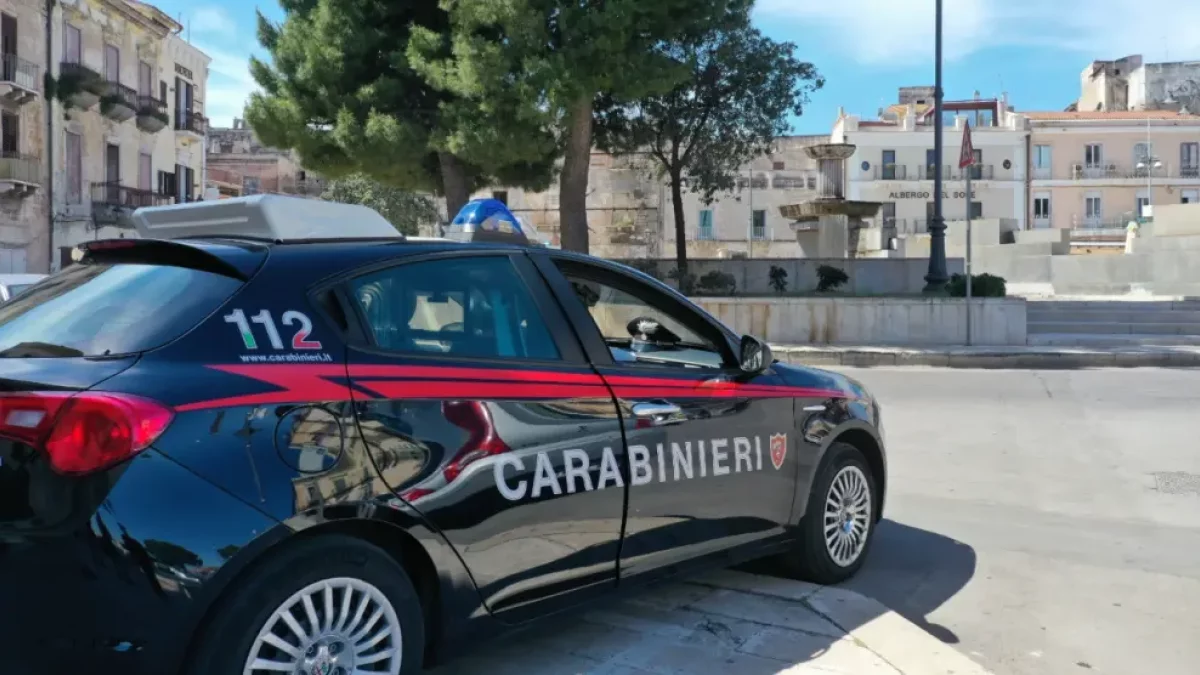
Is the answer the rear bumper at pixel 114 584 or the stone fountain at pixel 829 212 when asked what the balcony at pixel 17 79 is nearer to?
the stone fountain at pixel 829 212

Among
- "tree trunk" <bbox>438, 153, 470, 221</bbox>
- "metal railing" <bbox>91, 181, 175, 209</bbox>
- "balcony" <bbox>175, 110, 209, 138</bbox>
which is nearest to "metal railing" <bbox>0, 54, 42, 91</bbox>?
"metal railing" <bbox>91, 181, 175, 209</bbox>

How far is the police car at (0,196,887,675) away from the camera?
8.00 feet

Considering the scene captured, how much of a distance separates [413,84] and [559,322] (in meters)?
16.2

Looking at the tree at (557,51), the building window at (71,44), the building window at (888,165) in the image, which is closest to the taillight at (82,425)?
the tree at (557,51)

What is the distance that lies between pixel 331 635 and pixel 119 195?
39.2 metres

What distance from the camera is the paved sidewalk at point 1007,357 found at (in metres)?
15.6

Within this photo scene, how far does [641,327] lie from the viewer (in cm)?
503

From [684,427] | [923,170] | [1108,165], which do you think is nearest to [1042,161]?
[1108,165]

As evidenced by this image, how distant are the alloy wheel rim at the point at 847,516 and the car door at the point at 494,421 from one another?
4.78ft

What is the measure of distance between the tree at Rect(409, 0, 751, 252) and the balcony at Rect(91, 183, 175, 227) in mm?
22506

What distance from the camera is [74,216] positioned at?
114ft

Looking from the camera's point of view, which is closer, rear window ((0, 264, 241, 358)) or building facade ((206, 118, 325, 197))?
rear window ((0, 264, 241, 358))

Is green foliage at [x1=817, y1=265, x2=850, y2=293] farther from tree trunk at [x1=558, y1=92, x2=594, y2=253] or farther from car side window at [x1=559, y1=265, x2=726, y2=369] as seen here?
car side window at [x1=559, y1=265, x2=726, y2=369]

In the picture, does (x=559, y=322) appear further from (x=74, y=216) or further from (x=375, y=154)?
(x=74, y=216)
